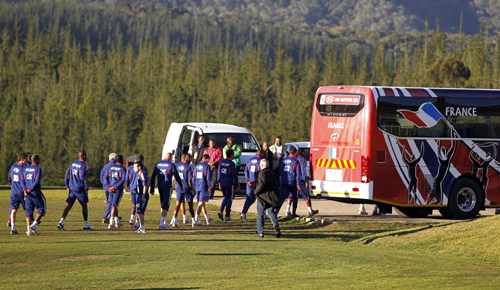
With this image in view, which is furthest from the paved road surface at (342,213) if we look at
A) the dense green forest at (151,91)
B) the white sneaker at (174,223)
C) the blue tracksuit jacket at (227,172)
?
the dense green forest at (151,91)

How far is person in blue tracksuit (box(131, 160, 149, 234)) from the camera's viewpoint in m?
16.4

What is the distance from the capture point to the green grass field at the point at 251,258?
10352mm

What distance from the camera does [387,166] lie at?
18.2 m

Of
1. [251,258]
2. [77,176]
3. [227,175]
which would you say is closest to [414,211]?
[227,175]

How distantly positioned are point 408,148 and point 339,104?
2.06 metres

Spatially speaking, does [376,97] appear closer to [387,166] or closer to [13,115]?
[387,166]

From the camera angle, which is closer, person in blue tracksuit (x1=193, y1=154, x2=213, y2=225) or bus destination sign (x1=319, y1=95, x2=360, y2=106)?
person in blue tracksuit (x1=193, y1=154, x2=213, y2=225)

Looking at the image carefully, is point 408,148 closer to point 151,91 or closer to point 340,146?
point 340,146

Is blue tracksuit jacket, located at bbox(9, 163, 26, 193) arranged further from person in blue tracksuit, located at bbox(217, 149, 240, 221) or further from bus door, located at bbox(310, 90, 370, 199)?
bus door, located at bbox(310, 90, 370, 199)

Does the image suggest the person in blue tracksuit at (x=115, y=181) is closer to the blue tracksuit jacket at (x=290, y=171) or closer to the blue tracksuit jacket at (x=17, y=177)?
the blue tracksuit jacket at (x=17, y=177)

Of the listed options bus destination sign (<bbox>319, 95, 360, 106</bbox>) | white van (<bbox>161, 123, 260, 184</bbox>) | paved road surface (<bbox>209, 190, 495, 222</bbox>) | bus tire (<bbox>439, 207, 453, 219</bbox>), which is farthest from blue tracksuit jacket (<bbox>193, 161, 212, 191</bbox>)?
white van (<bbox>161, 123, 260, 184</bbox>)

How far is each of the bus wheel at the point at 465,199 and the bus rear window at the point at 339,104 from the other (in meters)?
3.35

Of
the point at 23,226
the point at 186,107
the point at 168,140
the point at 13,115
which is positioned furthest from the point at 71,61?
the point at 23,226

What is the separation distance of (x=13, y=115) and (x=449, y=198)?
338 feet
